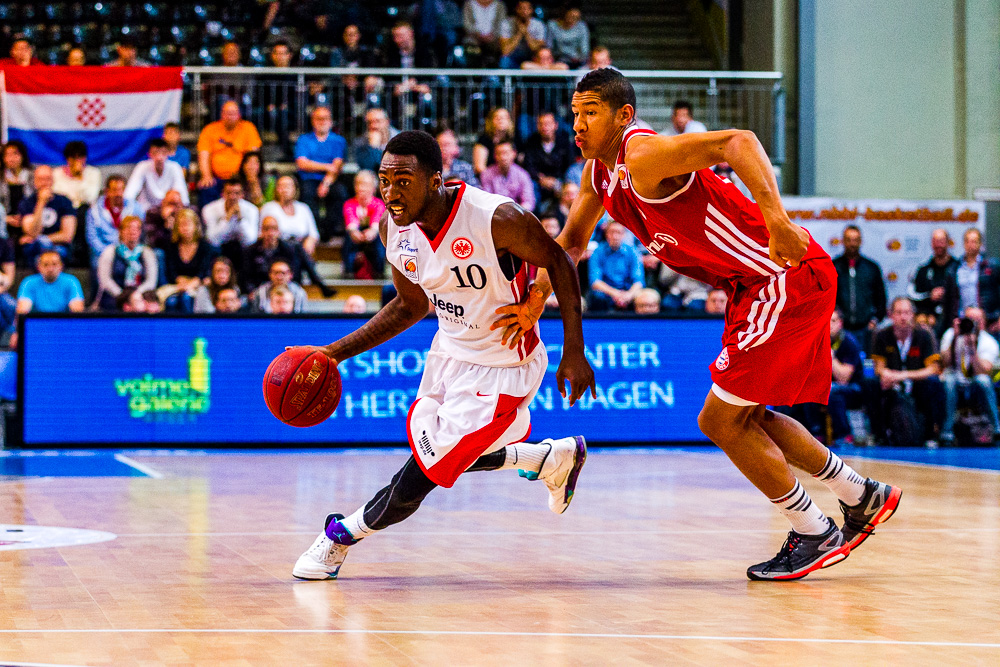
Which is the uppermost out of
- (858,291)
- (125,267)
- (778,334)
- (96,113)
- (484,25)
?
(484,25)

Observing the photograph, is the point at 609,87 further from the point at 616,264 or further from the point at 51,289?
the point at 51,289

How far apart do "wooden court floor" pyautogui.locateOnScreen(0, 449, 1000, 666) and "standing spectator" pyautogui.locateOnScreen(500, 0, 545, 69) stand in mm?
9175

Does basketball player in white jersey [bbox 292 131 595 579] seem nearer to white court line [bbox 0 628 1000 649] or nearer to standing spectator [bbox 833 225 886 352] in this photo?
white court line [bbox 0 628 1000 649]

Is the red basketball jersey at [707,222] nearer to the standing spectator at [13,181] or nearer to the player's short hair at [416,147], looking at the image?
the player's short hair at [416,147]

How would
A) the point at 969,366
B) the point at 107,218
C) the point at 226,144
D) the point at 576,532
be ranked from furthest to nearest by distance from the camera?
the point at 226,144, the point at 107,218, the point at 969,366, the point at 576,532

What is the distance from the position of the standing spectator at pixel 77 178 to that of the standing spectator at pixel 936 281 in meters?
8.98

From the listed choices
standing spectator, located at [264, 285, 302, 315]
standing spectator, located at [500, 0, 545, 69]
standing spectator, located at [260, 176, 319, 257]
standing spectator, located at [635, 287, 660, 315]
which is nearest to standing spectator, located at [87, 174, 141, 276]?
standing spectator, located at [260, 176, 319, 257]

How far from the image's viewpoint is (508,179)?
1400 centimetres

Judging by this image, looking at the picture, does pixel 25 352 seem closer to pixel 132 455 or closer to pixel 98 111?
pixel 132 455

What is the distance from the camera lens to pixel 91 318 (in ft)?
37.3

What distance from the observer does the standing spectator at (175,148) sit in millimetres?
14508

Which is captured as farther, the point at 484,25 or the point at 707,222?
the point at 484,25

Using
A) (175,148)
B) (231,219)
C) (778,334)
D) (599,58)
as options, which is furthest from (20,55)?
(778,334)

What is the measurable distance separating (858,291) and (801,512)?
8970mm
